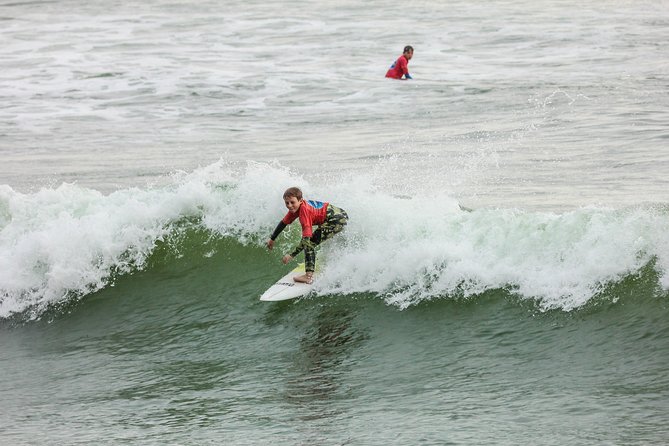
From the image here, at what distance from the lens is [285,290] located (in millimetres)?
9789

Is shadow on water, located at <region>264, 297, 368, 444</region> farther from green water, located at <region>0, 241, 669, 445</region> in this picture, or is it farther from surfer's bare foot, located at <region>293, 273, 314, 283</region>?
surfer's bare foot, located at <region>293, 273, 314, 283</region>

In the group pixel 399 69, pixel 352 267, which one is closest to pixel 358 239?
pixel 352 267

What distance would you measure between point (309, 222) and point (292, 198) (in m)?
0.32

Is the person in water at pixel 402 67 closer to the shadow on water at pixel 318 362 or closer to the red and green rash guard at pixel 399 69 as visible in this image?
the red and green rash guard at pixel 399 69

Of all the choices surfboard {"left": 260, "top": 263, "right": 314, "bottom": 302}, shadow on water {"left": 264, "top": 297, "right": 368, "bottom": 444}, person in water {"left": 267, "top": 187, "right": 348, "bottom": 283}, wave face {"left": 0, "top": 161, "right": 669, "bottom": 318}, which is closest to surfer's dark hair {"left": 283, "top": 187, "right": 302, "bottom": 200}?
person in water {"left": 267, "top": 187, "right": 348, "bottom": 283}

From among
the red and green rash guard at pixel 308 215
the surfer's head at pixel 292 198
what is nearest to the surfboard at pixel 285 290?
the red and green rash guard at pixel 308 215

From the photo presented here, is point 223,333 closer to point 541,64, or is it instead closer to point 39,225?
point 39,225

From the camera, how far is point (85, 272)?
439 inches

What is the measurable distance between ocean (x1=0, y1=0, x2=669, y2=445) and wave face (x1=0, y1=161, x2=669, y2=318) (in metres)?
0.03

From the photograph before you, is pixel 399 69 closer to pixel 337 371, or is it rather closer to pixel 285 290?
pixel 285 290

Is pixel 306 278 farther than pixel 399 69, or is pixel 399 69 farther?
pixel 399 69

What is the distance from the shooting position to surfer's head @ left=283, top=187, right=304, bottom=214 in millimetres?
9406

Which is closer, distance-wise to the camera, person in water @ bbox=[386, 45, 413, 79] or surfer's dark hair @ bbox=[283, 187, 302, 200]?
surfer's dark hair @ bbox=[283, 187, 302, 200]

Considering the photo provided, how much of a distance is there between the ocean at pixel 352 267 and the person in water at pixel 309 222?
21 cm
